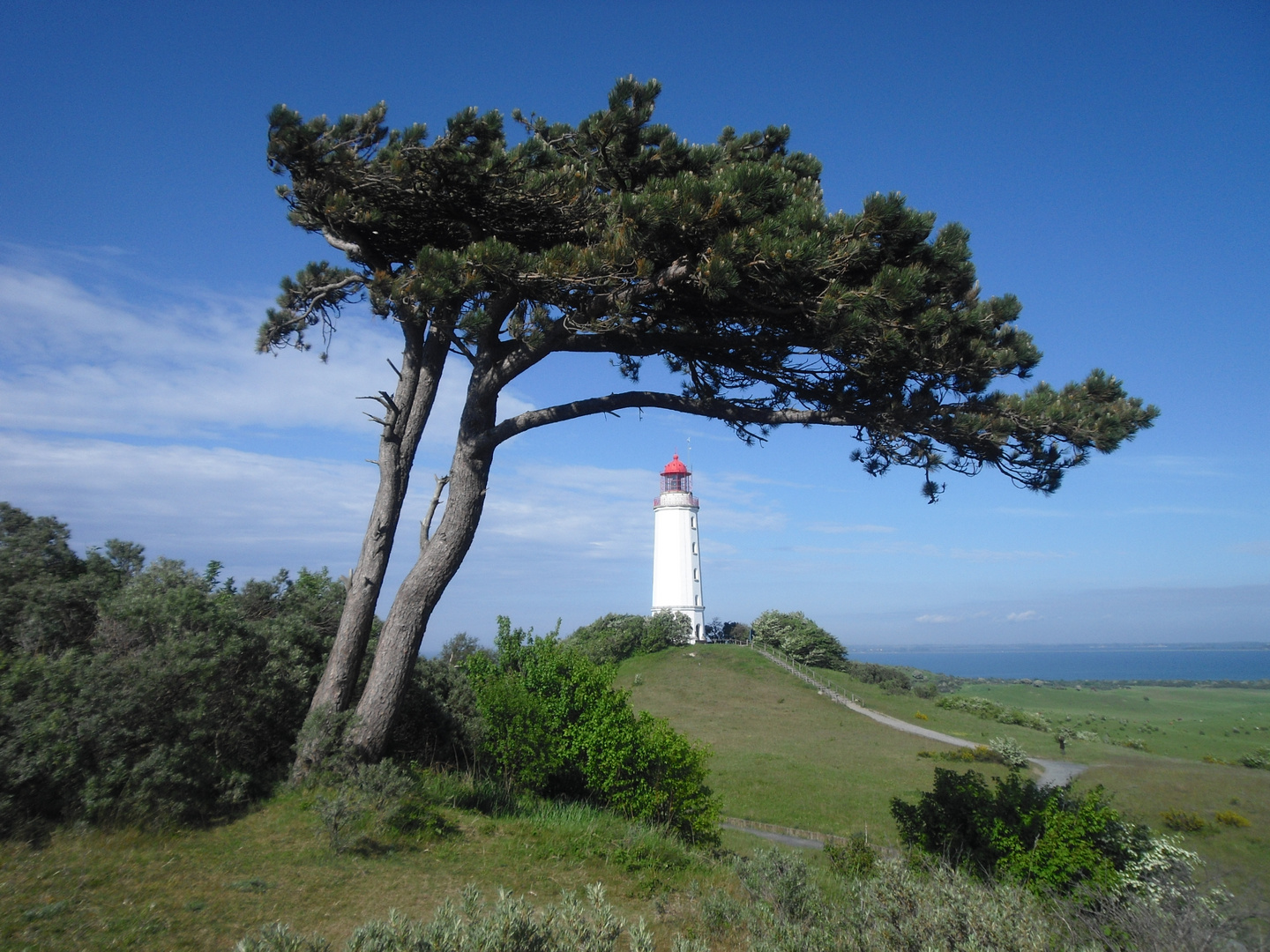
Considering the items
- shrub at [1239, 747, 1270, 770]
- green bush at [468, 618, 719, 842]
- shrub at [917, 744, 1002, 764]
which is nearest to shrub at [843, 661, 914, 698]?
shrub at [917, 744, 1002, 764]

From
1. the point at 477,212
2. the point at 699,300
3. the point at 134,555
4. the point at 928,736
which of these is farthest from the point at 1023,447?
the point at 928,736

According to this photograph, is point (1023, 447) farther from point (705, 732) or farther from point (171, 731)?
point (705, 732)

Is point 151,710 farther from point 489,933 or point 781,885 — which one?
point 781,885

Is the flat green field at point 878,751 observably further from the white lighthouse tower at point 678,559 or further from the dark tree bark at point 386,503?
the dark tree bark at point 386,503

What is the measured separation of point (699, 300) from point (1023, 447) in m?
3.84

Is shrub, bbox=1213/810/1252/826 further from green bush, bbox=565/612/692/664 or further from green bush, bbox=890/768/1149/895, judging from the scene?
green bush, bbox=565/612/692/664

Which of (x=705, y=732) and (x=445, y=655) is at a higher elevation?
(x=445, y=655)

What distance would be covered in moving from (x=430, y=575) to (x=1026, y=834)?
7608mm

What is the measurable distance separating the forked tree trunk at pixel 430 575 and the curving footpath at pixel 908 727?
14427 millimetres

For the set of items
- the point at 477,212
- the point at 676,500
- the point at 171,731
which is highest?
the point at 676,500

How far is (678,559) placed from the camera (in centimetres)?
3972

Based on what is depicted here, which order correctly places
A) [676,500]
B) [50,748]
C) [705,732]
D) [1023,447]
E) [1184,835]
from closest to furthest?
[50,748] < [1023,447] < [1184,835] < [705,732] < [676,500]

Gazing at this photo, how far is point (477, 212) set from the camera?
7551 mm

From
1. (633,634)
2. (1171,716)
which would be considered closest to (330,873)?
(633,634)
